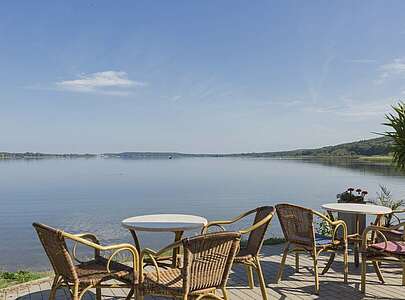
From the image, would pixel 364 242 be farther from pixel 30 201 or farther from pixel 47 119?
pixel 47 119

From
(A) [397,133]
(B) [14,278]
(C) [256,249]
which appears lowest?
(B) [14,278]

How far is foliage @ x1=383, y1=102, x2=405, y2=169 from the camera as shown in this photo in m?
6.15

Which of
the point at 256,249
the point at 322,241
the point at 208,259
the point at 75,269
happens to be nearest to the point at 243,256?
the point at 256,249

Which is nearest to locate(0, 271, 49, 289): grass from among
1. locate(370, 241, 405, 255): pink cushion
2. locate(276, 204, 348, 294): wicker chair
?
locate(276, 204, 348, 294): wicker chair

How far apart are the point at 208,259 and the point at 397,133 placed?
4693mm

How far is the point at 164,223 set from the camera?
143 inches

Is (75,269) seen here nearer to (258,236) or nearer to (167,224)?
(167,224)

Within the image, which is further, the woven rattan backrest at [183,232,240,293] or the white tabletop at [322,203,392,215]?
the white tabletop at [322,203,392,215]

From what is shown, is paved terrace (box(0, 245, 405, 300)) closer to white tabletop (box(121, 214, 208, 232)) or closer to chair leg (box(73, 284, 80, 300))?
white tabletop (box(121, 214, 208, 232))

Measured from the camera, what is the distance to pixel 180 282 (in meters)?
2.78

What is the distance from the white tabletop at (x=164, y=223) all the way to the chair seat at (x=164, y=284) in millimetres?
523

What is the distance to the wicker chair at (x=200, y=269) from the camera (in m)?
2.56

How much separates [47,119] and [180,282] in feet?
133

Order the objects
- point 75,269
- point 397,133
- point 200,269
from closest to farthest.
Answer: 1. point 200,269
2. point 75,269
3. point 397,133
